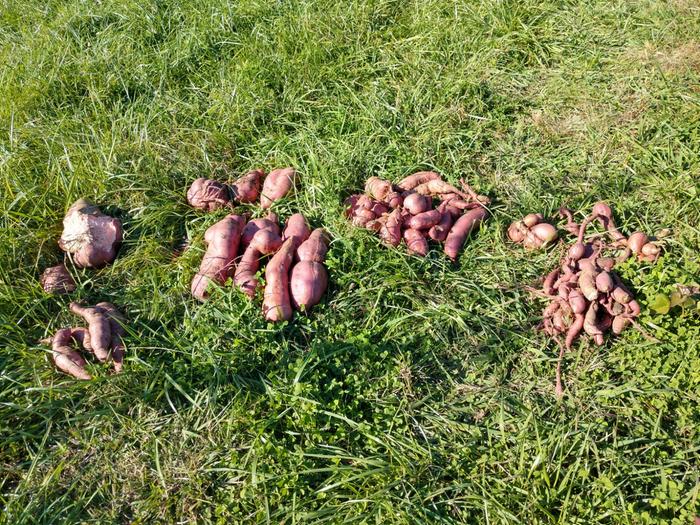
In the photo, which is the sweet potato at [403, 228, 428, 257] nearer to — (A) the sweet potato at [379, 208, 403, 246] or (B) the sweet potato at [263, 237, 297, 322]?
(A) the sweet potato at [379, 208, 403, 246]

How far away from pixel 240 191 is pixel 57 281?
1.27 meters

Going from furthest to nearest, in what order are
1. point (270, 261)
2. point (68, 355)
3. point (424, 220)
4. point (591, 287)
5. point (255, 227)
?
point (255, 227) → point (424, 220) → point (270, 261) → point (68, 355) → point (591, 287)

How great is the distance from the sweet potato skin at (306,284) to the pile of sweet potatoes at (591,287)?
4.14 ft

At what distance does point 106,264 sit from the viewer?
4.11 meters

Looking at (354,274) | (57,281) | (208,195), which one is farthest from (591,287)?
(57,281)

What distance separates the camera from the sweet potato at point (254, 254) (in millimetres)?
3691

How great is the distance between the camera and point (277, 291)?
356 cm

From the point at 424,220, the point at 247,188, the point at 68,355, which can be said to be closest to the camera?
the point at 68,355

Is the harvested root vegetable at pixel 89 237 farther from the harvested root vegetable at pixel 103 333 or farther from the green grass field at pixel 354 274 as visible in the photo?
the harvested root vegetable at pixel 103 333

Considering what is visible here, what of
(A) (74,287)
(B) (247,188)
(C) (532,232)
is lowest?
(A) (74,287)

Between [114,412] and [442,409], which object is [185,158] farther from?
[442,409]

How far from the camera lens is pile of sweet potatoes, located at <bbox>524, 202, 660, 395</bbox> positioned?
130 inches

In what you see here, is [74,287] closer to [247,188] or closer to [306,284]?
[247,188]

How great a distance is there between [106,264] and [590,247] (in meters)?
3.01
